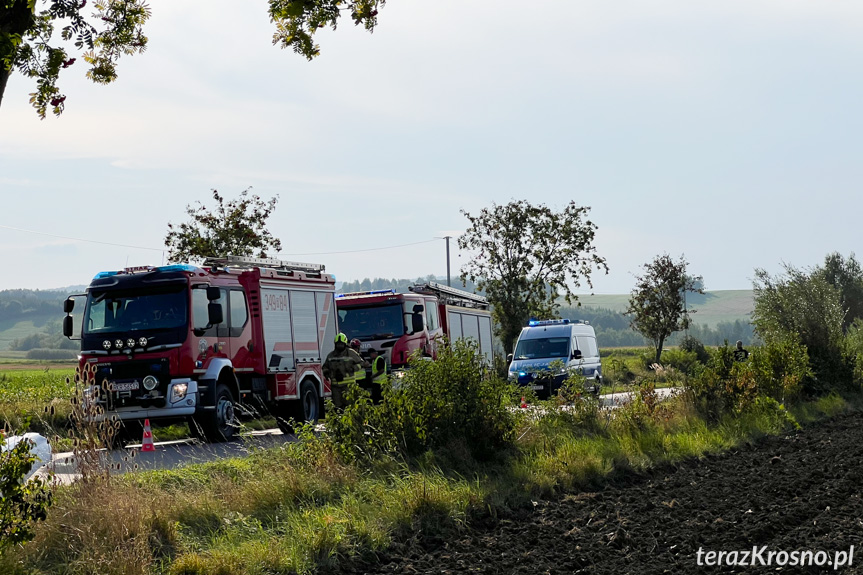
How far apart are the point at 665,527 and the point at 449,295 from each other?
2027 centimetres

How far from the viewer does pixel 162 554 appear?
7523 mm

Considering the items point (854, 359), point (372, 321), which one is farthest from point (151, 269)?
point (854, 359)

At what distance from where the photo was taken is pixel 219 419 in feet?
54.2

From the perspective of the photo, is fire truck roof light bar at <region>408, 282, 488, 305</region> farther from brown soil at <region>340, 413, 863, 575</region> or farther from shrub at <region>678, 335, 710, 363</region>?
shrub at <region>678, 335, 710, 363</region>

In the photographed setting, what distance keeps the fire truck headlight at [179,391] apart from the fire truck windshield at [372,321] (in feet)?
22.6

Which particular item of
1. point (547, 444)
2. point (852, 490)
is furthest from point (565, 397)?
point (852, 490)

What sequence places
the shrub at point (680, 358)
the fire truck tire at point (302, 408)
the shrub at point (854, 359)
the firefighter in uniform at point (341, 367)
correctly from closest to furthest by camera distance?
the firefighter in uniform at point (341, 367)
the fire truck tire at point (302, 408)
the shrub at point (854, 359)
the shrub at point (680, 358)

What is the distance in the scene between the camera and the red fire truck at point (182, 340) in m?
16.1

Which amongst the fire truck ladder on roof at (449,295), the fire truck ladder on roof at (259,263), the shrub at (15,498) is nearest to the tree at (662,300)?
the fire truck ladder on roof at (449,295)

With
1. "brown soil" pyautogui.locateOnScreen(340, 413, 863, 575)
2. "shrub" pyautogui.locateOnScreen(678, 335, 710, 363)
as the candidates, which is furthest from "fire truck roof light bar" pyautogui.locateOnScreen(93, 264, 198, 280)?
"shrub" pyautogui.locateOnScreen(678, 335, 710, 363)

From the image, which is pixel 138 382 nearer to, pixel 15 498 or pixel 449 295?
pixel 15 498

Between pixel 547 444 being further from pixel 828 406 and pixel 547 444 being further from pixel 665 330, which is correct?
pixel 665 330

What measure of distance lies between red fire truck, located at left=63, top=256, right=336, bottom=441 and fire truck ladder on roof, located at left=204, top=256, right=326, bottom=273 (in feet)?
0.12

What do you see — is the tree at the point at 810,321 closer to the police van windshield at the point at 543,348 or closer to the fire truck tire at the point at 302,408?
the police van windshield at the point at 543,348
